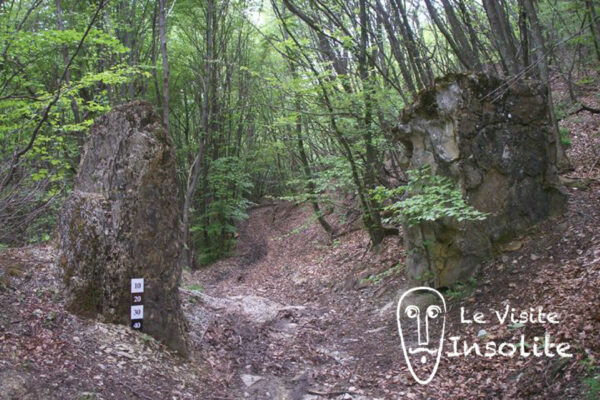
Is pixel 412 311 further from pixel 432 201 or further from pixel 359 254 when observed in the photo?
pixel 359 254

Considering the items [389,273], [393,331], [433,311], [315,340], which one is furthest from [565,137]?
[315,340]

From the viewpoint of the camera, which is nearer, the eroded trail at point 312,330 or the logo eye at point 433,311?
the eroded trail at point 312,330

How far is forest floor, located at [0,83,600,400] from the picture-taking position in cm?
411

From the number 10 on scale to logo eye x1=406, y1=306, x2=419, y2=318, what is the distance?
14.0 ft

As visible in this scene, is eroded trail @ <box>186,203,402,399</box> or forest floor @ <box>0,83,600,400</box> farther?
eroded trail @ <box>186,203,402,399</box>

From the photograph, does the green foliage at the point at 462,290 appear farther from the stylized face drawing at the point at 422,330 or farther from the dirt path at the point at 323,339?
the stylized face drawing at the point at 422,330

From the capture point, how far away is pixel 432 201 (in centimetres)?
624

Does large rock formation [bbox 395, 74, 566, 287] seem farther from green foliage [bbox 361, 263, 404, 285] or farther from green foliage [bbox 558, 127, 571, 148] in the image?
green foliage [bbox 558, 127, 571, 148]

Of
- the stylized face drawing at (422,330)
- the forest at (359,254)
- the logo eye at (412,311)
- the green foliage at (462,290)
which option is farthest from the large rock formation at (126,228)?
the green foliage at (462,290)

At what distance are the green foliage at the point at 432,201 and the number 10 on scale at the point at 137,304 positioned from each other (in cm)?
374

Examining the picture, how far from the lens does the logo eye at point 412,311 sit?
721 cm

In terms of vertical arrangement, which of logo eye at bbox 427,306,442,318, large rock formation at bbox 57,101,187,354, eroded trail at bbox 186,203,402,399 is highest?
large rock formation at bbox 57,101,187,354

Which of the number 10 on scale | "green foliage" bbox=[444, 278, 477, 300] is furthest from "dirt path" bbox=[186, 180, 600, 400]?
the number 10 on scale

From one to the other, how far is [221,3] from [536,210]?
1338 centimetres
